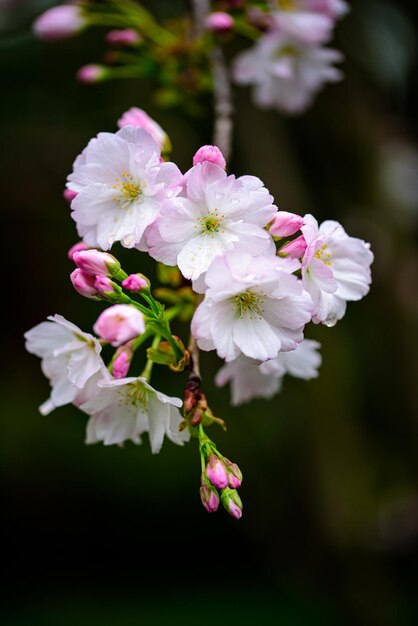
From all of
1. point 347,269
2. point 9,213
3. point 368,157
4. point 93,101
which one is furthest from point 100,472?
point 347,269

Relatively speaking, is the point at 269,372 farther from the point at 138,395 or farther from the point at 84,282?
the point at 84,282

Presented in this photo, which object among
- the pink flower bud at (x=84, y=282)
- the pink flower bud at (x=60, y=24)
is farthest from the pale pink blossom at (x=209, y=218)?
the pink flower bud at (x=60, y=24)

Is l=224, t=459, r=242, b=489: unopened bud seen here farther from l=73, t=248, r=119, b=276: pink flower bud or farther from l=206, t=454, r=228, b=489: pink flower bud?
l=73, t=248, r=119, b=276: pink flower bud

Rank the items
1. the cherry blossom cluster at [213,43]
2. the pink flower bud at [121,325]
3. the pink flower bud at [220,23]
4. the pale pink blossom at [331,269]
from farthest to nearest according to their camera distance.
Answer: the cherry blossom cluster at [213,43] < the pink flower bud at [220,23] < the pale pink blossom at [331,269] < the pink flower bud at [121,325]

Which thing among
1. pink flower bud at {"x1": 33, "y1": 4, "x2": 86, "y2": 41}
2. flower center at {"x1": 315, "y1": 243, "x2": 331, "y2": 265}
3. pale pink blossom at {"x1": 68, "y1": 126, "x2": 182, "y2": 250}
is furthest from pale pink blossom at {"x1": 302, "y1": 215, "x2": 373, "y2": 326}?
pink flower bud at {"x1": 33, "y1": 4, "x2": 86, "y2": 41}

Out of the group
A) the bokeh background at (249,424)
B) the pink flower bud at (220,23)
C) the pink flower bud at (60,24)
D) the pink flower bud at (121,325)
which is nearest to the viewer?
the pink flower bud at (121,325)

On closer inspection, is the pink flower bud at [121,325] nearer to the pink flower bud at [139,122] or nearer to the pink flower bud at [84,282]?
the pink flower bud at [84,282]

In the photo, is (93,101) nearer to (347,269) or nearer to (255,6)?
(255,6)

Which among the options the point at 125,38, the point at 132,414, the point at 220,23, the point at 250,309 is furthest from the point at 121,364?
the point at 125,38
